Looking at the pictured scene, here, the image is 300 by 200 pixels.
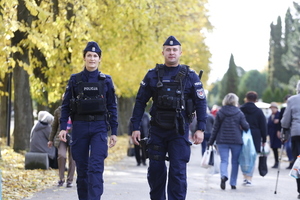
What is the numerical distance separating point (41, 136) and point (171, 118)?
24.9ft

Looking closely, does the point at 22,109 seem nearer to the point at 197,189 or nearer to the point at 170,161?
the point at 197,189

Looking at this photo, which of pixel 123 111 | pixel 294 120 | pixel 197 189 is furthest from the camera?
pixel 123 111

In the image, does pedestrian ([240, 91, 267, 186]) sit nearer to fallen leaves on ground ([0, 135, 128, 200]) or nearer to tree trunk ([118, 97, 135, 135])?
fallen leaves on ground ([0, 135, 128, 200])

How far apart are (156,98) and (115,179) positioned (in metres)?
6.41

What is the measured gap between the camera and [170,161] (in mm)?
7184

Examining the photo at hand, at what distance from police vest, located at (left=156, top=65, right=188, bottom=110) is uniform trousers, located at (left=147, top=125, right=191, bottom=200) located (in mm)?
291

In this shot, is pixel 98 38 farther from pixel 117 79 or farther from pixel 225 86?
pixel 225 86

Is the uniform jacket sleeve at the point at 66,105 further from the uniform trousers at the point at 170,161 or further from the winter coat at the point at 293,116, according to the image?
the winter coat at the point at 293,116

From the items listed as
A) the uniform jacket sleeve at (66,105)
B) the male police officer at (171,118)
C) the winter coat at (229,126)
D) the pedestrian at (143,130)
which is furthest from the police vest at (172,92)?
the pedestrian at (143,130)

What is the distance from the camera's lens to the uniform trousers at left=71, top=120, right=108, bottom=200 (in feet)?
24.4

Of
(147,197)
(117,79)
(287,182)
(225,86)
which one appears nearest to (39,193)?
(147,197)

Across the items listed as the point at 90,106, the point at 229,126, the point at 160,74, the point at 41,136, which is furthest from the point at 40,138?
the point at 160,74

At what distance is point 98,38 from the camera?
707 inches

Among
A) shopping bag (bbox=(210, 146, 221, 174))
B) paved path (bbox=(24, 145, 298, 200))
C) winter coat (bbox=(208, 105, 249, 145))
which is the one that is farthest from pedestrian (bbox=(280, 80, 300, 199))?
shopping bag (bbox=(210, 146, 221, 174))
